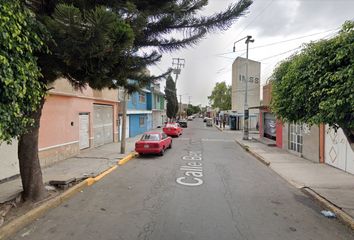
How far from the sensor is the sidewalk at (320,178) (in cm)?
757

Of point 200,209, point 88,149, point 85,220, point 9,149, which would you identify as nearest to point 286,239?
point 200,209

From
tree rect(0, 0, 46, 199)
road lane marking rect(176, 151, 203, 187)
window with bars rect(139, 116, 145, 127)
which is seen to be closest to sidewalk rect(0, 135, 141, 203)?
road lane marking rect(176, 151, 203, 187)

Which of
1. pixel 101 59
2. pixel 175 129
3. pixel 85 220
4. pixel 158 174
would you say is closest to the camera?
pixel 101 59

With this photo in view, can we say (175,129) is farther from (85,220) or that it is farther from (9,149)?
(85,220)

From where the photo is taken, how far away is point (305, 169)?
39.7 ft

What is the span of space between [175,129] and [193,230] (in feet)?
80.5

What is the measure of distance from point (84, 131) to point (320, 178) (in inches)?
479

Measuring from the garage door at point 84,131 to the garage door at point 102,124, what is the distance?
51.9 inches

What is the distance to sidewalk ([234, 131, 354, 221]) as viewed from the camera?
7.57 metres

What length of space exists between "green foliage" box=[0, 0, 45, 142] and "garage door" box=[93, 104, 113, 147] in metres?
13.8

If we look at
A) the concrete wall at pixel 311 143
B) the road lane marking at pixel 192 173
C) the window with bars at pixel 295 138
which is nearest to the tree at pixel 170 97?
the window with bars at pixel 295 138

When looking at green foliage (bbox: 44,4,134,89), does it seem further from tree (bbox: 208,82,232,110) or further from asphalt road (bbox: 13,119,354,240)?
tree (bbox: 208,82,232,110)

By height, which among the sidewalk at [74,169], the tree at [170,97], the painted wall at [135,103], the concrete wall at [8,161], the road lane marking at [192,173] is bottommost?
the road lane marking at [192,173]

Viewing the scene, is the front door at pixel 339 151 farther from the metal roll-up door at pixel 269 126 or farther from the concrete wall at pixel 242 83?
the concrete wall at pixel 242 83
